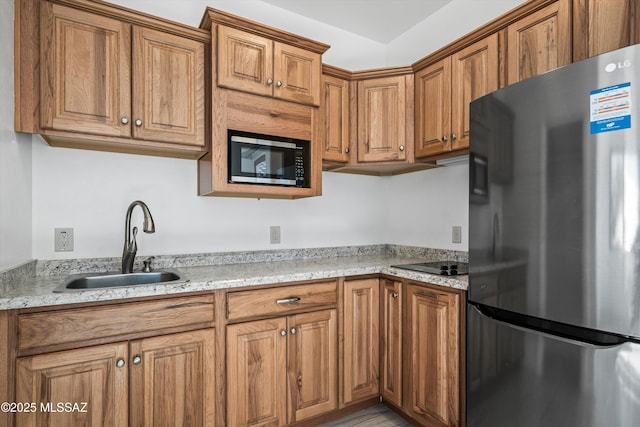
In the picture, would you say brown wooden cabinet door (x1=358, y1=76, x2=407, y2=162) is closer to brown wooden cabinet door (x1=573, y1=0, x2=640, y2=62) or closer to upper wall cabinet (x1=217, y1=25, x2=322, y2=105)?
upper wall cabinet (x1=217, y1=25, x2=322, y2=105)

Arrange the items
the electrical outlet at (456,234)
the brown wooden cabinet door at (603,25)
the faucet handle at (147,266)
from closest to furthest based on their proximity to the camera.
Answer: the brown wooden cabinet door at (603,25), the faucet handle at (147,266), the electrical outlet at (456,234)

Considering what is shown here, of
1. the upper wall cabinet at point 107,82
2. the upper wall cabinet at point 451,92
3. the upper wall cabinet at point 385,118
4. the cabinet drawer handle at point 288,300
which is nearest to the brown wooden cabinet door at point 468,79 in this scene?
A: the upper wall cabinet at point 451,92

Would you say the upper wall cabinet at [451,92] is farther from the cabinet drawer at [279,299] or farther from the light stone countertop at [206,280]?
the cabinet drawer at [279,299]

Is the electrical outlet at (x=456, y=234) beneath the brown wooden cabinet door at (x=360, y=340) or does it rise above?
above

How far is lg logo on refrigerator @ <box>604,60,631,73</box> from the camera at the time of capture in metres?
0.97

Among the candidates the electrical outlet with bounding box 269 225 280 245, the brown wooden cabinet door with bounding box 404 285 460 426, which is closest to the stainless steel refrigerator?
the brown wooden cabinet door with bounding box 404 285 460 426

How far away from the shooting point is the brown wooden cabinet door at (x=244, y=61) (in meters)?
1.85

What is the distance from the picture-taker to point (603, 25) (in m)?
1.33

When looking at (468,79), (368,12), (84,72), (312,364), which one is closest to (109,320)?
(312,364)

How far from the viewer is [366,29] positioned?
2.84m

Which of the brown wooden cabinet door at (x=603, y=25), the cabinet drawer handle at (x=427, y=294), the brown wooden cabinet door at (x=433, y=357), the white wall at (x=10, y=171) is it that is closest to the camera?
the brown wooden cabinet door at (x=603, y=25)

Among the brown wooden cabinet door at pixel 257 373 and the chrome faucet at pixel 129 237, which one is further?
the chrome faucet at pixel 129 237

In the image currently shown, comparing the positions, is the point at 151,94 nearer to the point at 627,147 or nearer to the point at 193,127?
the point at 193,127

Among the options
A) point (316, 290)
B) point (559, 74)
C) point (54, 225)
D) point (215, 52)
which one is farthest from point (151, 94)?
Result: point (559, 74)
